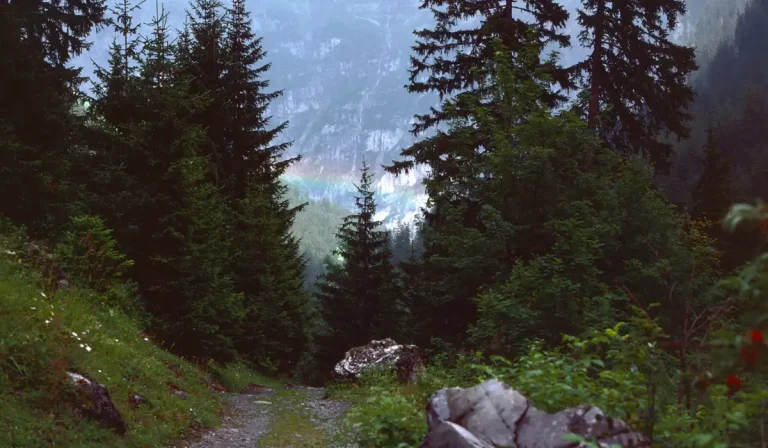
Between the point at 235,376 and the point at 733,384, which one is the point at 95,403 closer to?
the point at 733,384

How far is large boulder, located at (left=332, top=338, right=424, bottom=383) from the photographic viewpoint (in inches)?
624

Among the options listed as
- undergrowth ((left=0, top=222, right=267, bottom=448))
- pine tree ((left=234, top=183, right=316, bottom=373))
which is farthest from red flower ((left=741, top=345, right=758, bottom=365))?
pine tree ((left=234, top=183, right=316, bottom=373))

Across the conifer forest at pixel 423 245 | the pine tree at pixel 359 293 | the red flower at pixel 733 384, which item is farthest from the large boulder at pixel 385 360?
the pine tree at pixel 359 293

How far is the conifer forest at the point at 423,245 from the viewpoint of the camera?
17.8 feet

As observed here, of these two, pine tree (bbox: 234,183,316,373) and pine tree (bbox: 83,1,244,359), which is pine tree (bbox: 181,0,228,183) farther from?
pine tree (bbox: 83,1,244,359)

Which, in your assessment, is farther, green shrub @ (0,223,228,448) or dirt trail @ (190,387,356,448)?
dirt trail @ (190,387,356,448)

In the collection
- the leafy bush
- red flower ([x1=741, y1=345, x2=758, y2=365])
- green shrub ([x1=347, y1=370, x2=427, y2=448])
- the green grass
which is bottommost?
the green grass

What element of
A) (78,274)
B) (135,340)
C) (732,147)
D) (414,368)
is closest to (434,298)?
(414,368)

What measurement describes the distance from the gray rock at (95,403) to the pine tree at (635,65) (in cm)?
1748

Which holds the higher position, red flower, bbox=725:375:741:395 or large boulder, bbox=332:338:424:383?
red flower, bbox=725:375:741:395

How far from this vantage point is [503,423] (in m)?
5.59

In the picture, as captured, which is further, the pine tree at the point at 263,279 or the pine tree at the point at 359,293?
the pine tree at the point at 359,293

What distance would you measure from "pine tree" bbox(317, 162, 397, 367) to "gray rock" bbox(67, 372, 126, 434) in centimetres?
2590

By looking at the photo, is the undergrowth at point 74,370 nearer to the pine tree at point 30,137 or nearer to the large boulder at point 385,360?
the pine tree at point 30,137
